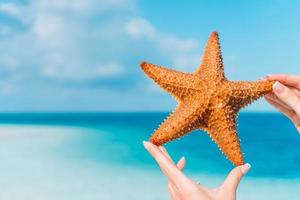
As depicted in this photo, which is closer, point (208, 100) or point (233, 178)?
point (233, 178)

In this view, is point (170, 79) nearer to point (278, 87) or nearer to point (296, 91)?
point (278, 87)

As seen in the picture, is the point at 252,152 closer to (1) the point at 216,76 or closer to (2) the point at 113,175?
(2) the point at 113,175

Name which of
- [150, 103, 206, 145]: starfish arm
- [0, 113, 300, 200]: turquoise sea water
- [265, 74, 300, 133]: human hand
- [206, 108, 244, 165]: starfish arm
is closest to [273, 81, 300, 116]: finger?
[265, 74, 300, 133]: human hand

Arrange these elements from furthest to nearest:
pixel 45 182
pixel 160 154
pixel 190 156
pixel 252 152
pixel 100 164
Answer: pixel 252 152
pixel 190 156
pixel 100 164
pixel 45 182
pixel 160 154

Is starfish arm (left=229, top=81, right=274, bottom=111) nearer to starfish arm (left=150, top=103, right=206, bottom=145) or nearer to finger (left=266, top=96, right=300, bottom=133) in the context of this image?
starfish arm (left=150, top=103, right=206, bottom=145)

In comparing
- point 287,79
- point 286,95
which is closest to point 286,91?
point 286,95

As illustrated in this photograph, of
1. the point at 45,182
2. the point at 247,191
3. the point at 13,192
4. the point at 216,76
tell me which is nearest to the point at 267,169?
the point at 247,191
